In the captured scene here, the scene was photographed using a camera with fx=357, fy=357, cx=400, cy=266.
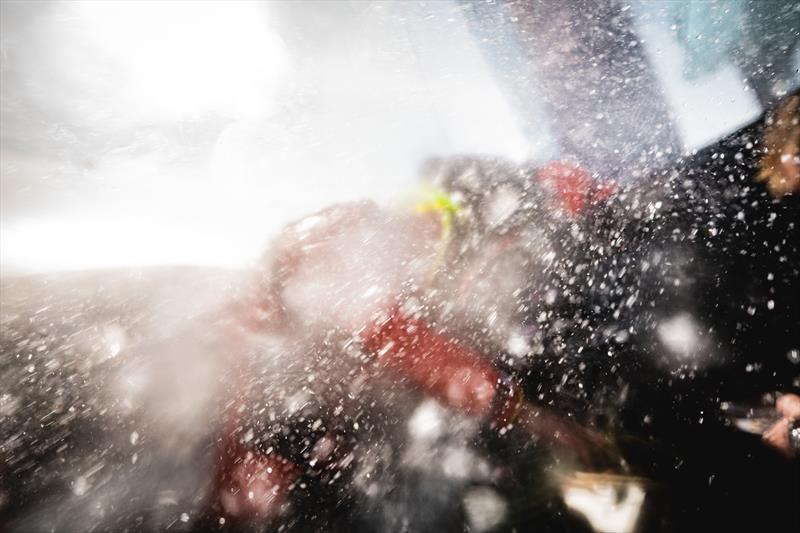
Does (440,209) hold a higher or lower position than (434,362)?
higher

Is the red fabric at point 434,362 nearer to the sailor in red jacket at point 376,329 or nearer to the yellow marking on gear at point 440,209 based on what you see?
the sailor in red jacket at point 376,329

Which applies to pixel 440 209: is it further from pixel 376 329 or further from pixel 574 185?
pixel 376 329

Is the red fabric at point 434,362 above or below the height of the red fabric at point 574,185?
below

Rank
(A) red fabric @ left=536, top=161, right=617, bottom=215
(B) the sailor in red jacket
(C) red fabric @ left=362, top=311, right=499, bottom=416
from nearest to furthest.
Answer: (B) the sailor in red jacket < (C) red fabric @ left=362, top=311, right=499, bottom=416 < (A) red fabric @ left=536, top=161, right=617, bottom=215

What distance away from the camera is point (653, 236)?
367 cm

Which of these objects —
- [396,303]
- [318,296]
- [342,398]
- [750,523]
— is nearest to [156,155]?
[318,296]

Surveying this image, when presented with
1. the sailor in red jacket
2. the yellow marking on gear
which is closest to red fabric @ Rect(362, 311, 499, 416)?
the sailor in red jacket

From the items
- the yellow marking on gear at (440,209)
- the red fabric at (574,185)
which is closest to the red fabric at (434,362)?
the yellow marking on gear at (440,209)

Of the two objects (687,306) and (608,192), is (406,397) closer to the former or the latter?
(687,306)

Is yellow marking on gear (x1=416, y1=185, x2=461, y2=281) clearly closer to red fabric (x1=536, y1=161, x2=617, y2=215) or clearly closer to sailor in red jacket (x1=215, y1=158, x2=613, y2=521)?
sailor in red jacket (x1=215, y1=158, x2=613, y2=521)

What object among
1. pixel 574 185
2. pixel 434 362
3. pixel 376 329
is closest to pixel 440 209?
pixel 574 185

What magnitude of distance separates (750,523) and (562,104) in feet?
17.9

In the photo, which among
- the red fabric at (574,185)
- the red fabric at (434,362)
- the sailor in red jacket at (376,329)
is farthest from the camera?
the red fabric at (574,185)

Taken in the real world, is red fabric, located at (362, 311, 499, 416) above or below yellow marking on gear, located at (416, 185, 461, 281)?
below
